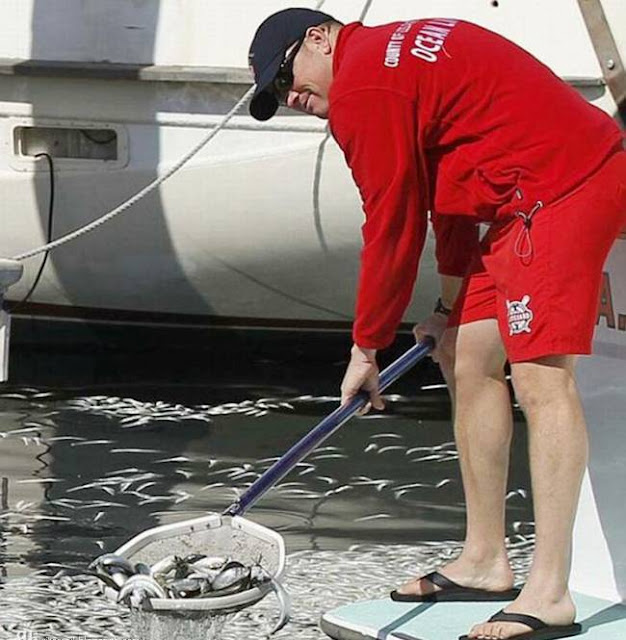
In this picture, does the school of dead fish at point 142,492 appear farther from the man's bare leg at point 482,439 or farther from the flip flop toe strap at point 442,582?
the man's bare leg at point 482,439

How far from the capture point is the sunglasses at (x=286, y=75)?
412cm

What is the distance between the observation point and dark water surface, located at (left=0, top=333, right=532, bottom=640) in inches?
200

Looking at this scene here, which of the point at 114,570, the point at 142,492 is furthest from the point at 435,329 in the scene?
the point at 142,492

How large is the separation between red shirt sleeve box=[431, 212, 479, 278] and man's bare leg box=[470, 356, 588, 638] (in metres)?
0.45

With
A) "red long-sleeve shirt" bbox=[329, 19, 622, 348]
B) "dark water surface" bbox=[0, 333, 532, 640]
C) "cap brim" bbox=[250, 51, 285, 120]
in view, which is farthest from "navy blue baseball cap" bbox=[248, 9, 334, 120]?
"dark water surface" bbox=[0, 333, 532, 640]

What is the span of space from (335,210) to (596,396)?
3.21 meters

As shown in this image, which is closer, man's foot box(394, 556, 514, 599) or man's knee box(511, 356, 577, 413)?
man's knee box(511, 356, 577, 413)

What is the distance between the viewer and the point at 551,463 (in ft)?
13.3

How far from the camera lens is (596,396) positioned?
4.45 meters

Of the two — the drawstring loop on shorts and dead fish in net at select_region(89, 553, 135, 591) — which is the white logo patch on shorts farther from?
dead fish in net at select_region(89, 553, 135, 591)

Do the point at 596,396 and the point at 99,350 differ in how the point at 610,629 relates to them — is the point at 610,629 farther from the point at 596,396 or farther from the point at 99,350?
the point at 99,350

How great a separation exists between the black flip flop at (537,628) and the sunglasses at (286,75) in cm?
126

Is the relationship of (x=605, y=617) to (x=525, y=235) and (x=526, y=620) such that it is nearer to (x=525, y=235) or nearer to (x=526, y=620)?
(x=526, y=620)

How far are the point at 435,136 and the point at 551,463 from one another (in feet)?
2.50
